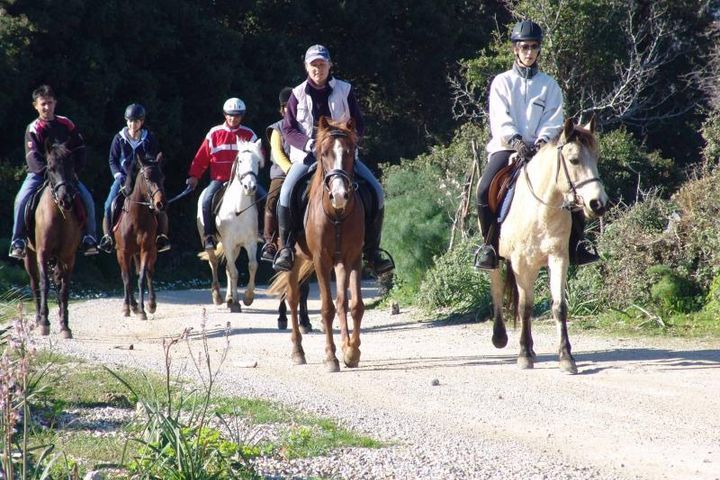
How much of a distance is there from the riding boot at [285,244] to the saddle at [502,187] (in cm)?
206

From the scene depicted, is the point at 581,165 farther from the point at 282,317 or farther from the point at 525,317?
the point at 282,317

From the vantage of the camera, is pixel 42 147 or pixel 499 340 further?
pixel 42 147

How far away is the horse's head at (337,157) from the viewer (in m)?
10.3

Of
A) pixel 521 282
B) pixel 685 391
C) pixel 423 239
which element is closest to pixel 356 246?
pixel 521 282

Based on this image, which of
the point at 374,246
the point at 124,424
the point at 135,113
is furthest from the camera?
the point at 135,113

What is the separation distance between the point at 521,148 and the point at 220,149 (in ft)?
26.2

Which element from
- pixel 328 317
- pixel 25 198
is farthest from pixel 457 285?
pixel 25 198

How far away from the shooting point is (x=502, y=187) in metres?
11.1

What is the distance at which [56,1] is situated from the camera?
80.0 ft

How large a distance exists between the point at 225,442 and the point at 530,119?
240 inches

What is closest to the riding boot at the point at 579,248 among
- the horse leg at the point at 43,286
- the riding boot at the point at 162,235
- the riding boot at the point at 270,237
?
the riding boot at the point at 270,237

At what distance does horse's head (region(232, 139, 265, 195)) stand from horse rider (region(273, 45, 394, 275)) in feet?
17.8

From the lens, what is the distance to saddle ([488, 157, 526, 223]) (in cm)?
1102

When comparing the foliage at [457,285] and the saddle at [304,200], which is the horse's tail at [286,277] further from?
the foliage at [457,285]
